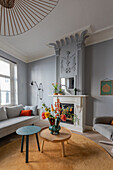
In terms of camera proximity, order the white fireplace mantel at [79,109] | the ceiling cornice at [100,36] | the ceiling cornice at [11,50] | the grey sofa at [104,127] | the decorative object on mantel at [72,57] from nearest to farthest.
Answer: the grey sofa at [104,127], the ceiling cornice at [100,36], the white fireplace mantel at [79,109], the decorative object on mantel at [72,57], the ceiling cornice at [11,50]

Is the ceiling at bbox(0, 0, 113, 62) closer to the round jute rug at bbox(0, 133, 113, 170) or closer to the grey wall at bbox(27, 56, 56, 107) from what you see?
the grey wall at bbox(27, 56, 56, 107)

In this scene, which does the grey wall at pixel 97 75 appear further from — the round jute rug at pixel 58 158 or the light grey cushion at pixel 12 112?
the light grey cushion at pixel 12 112

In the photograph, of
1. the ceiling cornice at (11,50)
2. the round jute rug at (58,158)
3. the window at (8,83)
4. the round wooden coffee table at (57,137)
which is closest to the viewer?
the round jute rug at (58,158)

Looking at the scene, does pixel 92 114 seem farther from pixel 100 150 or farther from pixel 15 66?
pixel 15 66

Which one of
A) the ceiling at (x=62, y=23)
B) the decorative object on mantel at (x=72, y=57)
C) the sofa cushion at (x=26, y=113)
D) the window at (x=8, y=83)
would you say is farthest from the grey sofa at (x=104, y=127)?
the window at (x=8, y=83)

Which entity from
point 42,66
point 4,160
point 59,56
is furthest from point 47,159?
point 42,66

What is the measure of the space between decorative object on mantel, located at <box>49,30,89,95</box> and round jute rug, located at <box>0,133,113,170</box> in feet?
4.93

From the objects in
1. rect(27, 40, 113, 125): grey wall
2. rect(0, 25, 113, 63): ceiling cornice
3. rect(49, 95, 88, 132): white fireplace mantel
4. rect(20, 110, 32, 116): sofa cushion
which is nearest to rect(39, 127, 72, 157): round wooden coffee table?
rect(49, 95, 88, 132): white fireplace mantel

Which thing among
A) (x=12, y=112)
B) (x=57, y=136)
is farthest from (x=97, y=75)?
(x=12, y=112)

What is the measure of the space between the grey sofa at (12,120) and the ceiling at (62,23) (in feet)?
7.09

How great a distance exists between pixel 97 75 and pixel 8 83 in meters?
3.25

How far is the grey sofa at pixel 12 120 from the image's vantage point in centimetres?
214

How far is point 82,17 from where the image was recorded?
2.25 m

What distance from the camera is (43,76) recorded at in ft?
13.5
